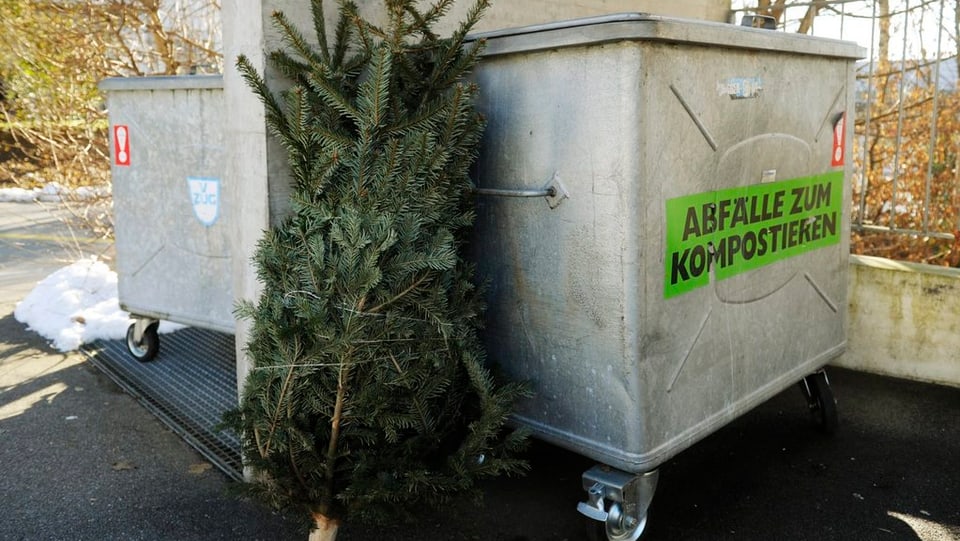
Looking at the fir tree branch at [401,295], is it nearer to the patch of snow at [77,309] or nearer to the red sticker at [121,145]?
the red sticker at [121,145]

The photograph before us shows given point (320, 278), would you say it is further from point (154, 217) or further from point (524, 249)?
point (154, 217)

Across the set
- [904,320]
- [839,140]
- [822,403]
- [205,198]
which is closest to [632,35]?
[839,140]

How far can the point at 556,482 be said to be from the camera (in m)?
3.44

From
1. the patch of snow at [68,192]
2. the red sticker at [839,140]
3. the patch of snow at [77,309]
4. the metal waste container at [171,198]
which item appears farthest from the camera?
the patch of snow at [68,192]


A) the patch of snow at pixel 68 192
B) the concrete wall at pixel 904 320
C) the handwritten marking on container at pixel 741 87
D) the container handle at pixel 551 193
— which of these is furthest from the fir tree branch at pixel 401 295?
the patch of snow at pixel 68 192

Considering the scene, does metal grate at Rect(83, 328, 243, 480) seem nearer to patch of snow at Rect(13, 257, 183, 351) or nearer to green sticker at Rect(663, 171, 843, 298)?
patch of snow at Rect(13, 257, 183, 351)

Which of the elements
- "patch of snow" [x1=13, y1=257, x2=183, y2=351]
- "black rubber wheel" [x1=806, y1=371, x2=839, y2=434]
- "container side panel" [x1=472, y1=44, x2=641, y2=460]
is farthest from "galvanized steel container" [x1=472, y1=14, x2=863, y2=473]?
"patch of snow" [x1=13, y1=257, x2=183, y2=351]

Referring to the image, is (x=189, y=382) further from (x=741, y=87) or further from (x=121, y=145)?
(x=741, y=87)

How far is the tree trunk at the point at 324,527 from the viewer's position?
2.69m

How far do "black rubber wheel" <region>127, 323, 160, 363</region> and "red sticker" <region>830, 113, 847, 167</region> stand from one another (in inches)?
140

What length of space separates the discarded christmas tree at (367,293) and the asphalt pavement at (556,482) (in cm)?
33

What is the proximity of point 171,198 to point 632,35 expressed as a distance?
2584 mm

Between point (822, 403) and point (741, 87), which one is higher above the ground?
point (741, 87)

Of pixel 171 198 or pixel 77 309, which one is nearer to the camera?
pixel 171 198
